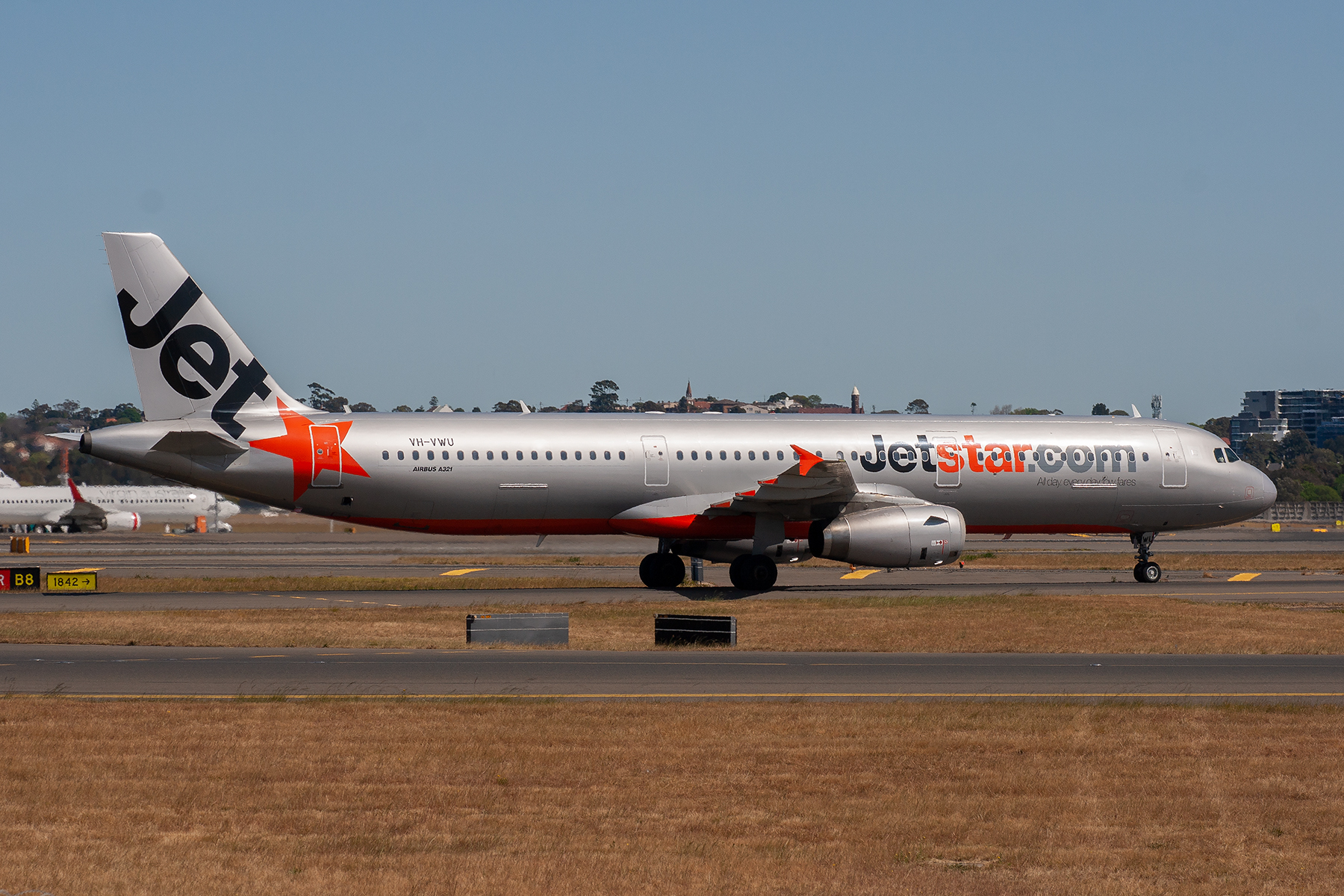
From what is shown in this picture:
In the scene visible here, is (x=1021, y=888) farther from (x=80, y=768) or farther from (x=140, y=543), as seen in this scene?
(x=140, y=543)

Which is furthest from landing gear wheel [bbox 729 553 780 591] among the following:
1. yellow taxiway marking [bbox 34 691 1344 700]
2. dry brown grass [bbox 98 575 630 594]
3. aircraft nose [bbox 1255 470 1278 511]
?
yellow taxiway marking [bbox 34 691 1344 700]

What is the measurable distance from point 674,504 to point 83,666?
1796cm

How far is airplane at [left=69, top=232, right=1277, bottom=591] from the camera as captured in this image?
110ft

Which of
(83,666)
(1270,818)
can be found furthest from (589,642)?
(1270,818)

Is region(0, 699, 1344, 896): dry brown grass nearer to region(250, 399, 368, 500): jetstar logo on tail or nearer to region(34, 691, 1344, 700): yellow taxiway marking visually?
region(34, 691, 1344, 700): yellow taxiway marking

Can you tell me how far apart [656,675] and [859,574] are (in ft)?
78.7

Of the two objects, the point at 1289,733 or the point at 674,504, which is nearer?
the point at 1289,733

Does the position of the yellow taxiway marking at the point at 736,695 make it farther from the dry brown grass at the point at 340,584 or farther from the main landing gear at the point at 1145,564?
the main landing gear at the point at 1145,564

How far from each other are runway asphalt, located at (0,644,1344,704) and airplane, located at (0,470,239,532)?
86529mm

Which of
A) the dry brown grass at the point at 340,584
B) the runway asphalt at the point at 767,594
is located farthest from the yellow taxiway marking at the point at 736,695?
the dry brown grass at the point at 340,584

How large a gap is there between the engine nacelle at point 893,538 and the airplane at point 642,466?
1.7 inches

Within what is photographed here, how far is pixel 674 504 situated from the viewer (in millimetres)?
Answer: 35656

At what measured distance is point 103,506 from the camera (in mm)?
107250

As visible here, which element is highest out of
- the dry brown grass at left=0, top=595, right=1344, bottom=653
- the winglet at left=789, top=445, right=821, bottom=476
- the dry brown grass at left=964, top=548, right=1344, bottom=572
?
the winglet at left=789, top=445, right=821, bottom=476
